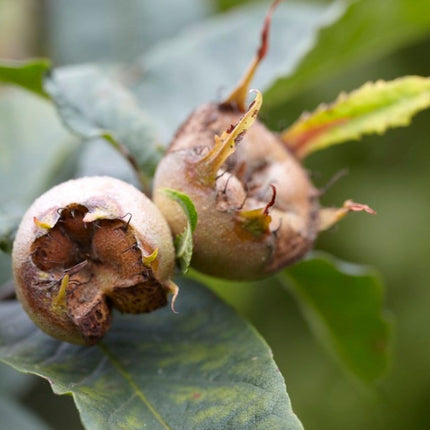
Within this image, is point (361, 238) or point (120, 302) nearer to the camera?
point (120, 302)

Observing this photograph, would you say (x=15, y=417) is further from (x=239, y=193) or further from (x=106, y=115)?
(x=239, y=193)

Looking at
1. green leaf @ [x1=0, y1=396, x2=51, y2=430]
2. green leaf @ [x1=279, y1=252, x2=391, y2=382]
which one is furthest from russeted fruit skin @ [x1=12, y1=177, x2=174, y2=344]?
green leaf @ [x1=0, y1=396, x2=51, y2=430]

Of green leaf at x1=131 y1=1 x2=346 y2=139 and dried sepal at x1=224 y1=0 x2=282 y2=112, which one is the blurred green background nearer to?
green leaf at x1=131 y1=1 x2=346 y2=139

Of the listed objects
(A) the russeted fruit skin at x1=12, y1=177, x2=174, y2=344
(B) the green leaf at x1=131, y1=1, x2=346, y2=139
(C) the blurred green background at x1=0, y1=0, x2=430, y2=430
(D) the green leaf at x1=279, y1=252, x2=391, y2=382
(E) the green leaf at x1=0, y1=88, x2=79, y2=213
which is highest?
(A) the russeted fruit skin at x1=12, y1=177, x2=174, y2=344

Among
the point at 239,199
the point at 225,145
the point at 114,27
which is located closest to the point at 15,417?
the point at 239,199

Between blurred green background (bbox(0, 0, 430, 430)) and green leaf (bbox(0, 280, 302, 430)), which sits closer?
green leaf (bbox(0, 280, 302, 430))

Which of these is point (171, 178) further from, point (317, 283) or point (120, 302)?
point (317, 283)

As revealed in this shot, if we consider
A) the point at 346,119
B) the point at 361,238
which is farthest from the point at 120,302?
the point at 361,238

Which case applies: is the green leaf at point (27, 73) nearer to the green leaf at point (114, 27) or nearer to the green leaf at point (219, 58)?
the green leaf at point (219, 58)
